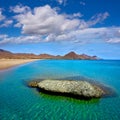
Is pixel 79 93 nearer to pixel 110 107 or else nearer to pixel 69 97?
pixel 69 97

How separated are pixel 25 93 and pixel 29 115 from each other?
7.66 m

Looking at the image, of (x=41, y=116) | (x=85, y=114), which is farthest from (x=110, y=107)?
(x=41, y=116)

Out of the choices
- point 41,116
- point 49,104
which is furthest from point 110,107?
point 41,116

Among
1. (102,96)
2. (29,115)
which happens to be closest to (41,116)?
(29,115)

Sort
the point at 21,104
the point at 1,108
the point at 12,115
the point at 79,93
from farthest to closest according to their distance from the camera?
the point at 79,93
the point at 21,104
the point at 1,108
the point at 12,115

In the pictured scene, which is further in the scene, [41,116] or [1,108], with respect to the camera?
[1,108]

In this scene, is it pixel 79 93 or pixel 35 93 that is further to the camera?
pixel 35 93

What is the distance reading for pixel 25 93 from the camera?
2273 cm

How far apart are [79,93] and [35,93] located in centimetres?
530

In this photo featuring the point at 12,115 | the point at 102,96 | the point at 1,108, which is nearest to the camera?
the point at 12,115

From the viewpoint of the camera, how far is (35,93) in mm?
22766

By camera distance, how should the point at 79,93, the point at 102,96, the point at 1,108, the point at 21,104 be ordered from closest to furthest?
the point at 1,108
the point at 21,104
the point at 79,93
the point at 102,96

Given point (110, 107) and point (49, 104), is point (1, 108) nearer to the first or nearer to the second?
point (49, 104)

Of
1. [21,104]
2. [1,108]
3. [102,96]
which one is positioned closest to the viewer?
[1,108]
